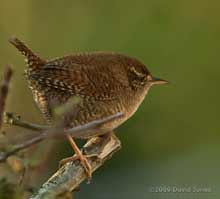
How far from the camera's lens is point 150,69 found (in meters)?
5.74

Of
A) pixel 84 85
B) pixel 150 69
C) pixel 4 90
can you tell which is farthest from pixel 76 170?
pixel 150 69

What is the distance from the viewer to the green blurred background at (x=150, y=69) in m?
4.89

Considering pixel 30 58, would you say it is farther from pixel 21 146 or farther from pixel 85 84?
pixel 21 146

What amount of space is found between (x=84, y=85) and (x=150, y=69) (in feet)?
8.45

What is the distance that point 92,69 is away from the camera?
334 centimetres

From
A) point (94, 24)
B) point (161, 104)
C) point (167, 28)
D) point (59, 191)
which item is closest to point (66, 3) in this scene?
point (94, 24)

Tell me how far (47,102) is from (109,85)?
399 millimetres

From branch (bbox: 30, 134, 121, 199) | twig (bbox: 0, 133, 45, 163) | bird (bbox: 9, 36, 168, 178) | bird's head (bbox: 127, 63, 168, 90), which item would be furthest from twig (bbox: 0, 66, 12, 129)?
bird's head (bbox: 127, 63, 168, 90)

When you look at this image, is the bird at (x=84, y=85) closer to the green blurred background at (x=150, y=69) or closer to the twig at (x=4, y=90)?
the green blurred background at (x=150, y=69)

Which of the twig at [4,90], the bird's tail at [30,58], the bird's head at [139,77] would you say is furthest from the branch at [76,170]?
the bird's head at [139,77]

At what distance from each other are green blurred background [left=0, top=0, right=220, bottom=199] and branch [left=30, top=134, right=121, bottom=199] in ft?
5.32

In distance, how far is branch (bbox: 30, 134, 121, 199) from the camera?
5.75ft

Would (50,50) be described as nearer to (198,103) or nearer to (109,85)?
(198,103)

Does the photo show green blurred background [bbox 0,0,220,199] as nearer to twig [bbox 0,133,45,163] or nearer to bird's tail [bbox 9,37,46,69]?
bird's tail [bbox 9,37,46,69]
